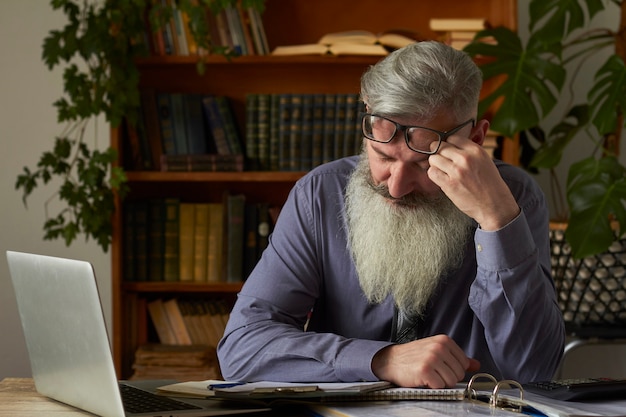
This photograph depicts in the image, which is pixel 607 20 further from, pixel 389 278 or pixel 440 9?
pixel 389 278

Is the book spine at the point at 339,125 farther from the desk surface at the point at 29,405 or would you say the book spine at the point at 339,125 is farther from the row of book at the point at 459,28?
the desk surface at the point at 29,405

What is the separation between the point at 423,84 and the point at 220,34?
198 centimetres

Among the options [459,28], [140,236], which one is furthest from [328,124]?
[140,236]

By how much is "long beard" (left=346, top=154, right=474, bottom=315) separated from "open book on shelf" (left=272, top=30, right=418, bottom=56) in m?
1.68

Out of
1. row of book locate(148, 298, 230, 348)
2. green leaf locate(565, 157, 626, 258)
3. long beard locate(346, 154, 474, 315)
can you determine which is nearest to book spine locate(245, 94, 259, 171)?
row of book locate(148, 298, 230, 348)

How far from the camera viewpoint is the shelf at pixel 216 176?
11.5ft

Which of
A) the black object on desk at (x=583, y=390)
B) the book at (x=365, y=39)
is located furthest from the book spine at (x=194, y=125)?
the black object on desk at (x=583, y=390)

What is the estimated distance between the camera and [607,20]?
12.5 ft

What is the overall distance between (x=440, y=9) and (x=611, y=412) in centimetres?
274

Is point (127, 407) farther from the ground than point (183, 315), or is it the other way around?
point (127, 407)

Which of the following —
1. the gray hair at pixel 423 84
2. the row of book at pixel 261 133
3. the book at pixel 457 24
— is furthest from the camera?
the row of book at pixel 261 133

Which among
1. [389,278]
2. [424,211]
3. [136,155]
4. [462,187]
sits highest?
[462,187]

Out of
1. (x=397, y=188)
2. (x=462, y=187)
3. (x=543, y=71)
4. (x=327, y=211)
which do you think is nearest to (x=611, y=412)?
(x=462, y=187)

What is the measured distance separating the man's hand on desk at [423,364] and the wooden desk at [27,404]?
483 mm
